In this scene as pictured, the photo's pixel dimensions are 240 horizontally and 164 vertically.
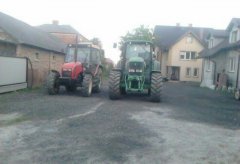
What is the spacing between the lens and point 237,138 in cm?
838

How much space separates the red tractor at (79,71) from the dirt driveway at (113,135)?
3.73 metres

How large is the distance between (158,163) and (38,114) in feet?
19.0

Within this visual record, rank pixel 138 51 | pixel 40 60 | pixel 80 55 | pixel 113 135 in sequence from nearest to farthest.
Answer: pixel 113 135
pixel 138 51
pixel 80 55
pixel 40 60

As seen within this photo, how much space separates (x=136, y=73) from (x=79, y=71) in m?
3.40

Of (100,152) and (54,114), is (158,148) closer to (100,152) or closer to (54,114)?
(100,152)

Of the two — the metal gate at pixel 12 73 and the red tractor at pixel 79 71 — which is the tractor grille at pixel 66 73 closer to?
the red tractor at pixel 79 71

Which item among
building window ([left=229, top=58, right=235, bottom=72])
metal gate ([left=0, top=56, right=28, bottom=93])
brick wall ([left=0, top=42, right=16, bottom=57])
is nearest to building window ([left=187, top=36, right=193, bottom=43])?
building window ([left=229, top=58, right=235, bottom=72])

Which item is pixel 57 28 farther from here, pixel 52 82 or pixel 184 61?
pixel 52 82

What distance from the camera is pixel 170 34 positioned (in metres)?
51.7

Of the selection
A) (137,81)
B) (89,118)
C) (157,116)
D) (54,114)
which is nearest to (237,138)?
(157,116)

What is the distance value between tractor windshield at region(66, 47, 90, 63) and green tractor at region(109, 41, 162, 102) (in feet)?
7.78

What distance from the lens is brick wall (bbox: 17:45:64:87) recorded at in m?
22.9

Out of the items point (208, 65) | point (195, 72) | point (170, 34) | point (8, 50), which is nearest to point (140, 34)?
point (170, 34)

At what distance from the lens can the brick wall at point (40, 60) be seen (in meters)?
22.9
